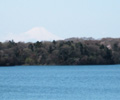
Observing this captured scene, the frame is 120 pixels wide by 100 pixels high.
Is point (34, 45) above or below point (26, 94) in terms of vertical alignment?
above

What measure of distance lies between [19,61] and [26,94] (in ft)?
314

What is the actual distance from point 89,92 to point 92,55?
9171 cm

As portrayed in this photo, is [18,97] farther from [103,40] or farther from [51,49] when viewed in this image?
[103,40]

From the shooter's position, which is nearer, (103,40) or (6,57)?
(6,57)

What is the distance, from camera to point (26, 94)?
45.5 meters

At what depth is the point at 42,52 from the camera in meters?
144

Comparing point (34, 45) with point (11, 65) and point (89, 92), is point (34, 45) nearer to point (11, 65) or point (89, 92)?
point (11, 65)

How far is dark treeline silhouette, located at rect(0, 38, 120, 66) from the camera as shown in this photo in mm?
135625

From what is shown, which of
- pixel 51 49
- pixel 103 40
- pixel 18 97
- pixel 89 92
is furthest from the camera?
pixel 103 40

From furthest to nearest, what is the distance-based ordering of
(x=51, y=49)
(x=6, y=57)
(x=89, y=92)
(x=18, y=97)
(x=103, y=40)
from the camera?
(x=103, y=40) < (x=51, y=49) < (x=6, y=57) < (x=89, y=92) < (x=18, y=97)

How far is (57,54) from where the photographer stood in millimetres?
135375

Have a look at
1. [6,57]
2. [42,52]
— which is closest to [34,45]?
[42,52]

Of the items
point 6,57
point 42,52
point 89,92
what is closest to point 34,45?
point 42,52

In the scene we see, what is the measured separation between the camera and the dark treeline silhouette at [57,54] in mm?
135625
